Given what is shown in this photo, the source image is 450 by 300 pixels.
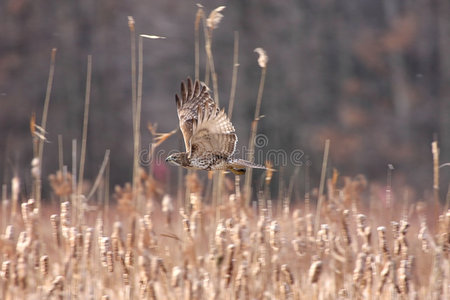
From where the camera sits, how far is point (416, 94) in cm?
1097

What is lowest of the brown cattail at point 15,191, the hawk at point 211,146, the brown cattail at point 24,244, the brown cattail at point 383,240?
the brown cattail at point 24,244

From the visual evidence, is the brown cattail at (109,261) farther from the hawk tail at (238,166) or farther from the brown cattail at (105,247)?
the hawk tail at (238,166)

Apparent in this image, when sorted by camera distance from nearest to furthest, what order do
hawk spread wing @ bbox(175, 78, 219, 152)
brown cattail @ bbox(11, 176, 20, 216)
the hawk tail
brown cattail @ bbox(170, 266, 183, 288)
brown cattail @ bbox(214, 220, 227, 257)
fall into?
brown cattail @ bbox(170, 266, 183, 288)
brown cattail @ bbox(214, 220, 227, 257)
brown cattail @ bbox(11, 176, 20, 216)
the hawk tail
hawk spread wing @ bbox(175, 78, 219, 152)

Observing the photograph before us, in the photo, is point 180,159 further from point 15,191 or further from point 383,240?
point 383,240

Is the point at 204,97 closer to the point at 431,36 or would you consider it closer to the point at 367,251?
the point at 367,251

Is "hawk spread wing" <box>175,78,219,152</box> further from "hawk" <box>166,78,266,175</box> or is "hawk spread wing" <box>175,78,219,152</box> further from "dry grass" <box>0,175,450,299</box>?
"dry grass" <box>0,175,450,299</box>

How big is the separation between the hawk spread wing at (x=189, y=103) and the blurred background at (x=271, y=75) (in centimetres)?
548

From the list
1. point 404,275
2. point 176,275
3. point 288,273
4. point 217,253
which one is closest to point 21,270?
point 176,275

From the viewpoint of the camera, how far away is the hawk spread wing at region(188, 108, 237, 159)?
107 inches

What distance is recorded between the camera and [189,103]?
3.08 meters

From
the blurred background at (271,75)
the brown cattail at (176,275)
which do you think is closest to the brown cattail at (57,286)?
the brown cattail at (176,275)

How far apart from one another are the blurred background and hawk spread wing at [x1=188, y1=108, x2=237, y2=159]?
5809mm

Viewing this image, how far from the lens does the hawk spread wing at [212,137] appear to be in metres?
2.72

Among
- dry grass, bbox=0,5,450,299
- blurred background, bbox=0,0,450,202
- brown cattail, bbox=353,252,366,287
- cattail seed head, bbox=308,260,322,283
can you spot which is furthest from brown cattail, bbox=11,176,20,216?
blurred background, bbox=0,0,450,202
